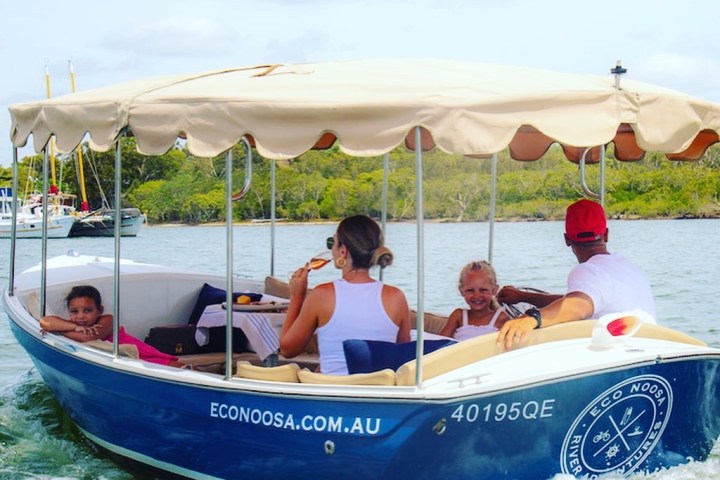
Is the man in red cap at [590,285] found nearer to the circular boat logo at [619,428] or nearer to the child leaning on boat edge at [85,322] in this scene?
the circular boat logo at [619,428]

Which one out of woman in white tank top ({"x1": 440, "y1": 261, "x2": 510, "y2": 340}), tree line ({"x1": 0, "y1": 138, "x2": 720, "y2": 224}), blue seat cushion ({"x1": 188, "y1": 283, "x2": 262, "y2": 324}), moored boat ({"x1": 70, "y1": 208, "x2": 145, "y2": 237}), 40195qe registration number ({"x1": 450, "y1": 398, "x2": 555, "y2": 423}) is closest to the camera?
40195qe registration number ({"x1": 450, "y1": 398, "x2": 555, "y2": 423})

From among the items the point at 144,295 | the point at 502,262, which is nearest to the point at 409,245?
the point at 502,262

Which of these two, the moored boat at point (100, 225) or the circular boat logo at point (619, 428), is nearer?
the circular boat logo at point (619, 428)

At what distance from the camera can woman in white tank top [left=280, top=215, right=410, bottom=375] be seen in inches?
193

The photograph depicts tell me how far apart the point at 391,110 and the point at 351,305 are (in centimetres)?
104

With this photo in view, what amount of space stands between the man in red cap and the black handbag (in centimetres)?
309

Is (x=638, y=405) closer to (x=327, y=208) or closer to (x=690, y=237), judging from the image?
(x=327, y=208)

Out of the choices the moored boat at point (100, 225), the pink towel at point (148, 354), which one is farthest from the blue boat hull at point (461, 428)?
the moored boat at point (100, 225)

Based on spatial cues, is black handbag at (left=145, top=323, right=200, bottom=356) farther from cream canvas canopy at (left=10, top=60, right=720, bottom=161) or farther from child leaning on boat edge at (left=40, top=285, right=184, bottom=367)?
cream canvas canopy at (left=10, top=60, right=720, bottom=161)

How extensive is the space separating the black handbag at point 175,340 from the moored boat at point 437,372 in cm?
193

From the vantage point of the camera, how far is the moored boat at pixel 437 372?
172 inches

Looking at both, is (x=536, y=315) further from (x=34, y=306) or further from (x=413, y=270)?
(x=413, y=270)

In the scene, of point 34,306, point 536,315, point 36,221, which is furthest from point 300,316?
point 36,221

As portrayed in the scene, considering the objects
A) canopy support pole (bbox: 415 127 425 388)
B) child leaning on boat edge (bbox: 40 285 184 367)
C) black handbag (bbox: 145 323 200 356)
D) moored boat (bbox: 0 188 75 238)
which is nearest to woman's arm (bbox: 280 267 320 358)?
canopy support pole (bbox: 415 127 425 388)
